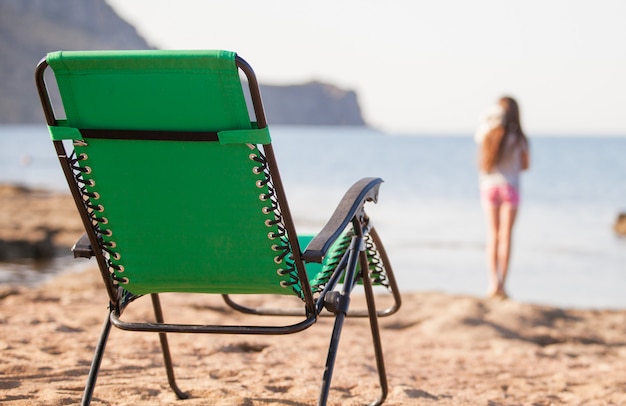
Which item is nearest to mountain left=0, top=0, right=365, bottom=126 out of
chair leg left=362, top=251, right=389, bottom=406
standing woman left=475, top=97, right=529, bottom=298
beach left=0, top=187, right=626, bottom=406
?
standing woman left=475, top=97, right=529, bottom=298

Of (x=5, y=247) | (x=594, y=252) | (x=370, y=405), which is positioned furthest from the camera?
(x=594, y=252)

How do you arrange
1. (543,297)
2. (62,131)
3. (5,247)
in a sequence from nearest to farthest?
1. (62,131)
2. (543,297)
3. (5,247)

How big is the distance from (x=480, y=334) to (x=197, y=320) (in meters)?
1.90

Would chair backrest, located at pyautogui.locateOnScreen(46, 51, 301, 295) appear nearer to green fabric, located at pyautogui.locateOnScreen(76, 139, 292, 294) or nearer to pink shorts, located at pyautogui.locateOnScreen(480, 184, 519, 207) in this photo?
green fabric, located at pyautogui.locateOnScreen(76, 139, 292, 294)

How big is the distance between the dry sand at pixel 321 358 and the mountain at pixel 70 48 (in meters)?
64.8

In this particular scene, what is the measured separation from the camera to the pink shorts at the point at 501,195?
6.55 m

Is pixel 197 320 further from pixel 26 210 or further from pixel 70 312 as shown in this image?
pixel 26 210

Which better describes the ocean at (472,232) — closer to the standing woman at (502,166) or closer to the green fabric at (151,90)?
the standing woman at (502,166)

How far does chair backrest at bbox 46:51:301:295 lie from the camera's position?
6.82 feet

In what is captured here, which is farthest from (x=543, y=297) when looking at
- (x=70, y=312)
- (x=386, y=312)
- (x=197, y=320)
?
(x=386, y=312)

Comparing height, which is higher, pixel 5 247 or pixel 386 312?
pixel 386 312

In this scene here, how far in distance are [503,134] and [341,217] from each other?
446 centimetres

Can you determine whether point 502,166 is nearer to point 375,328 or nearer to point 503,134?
point 503,134

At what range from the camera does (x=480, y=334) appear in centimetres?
529
